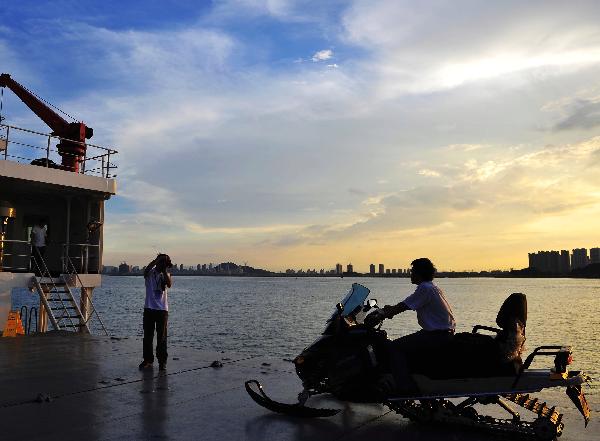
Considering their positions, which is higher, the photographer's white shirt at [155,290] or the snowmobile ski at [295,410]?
the photographer's white shirt at [155,290]

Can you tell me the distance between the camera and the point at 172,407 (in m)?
6.29

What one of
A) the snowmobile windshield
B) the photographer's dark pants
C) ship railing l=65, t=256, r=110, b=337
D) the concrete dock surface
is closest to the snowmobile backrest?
the concrete dock surface

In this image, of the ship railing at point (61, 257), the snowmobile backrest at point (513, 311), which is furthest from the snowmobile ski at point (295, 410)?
the ship railing at point (61, 257)

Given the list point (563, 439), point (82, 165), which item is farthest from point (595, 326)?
point (563, 439)

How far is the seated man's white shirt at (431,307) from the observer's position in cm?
536

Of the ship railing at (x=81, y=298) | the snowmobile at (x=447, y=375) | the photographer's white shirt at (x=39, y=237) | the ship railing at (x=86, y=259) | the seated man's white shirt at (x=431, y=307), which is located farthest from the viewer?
the ship railing at (x=86, y=259)

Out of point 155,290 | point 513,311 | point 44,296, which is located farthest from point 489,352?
point 44,296

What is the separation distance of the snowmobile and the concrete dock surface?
0.23 m

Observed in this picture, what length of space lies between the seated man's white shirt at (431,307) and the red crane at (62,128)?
16517 mm

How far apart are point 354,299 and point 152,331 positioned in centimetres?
453

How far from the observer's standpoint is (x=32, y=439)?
16.2 feet

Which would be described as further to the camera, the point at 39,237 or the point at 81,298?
the point at 81,298

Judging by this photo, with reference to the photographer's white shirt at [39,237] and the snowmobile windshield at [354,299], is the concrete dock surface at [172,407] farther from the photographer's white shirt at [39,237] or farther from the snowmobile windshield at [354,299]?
the photographer's white shirt at [39,237]

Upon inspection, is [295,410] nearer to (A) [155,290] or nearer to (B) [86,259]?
(A) [155,290]
